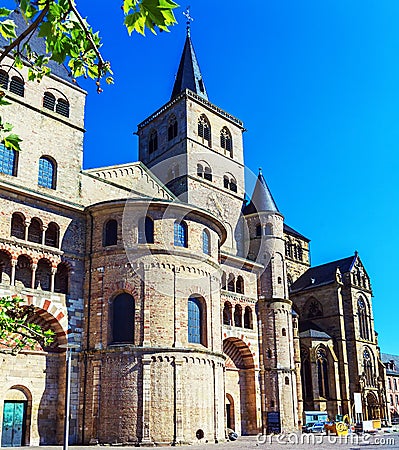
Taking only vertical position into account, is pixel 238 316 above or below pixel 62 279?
below

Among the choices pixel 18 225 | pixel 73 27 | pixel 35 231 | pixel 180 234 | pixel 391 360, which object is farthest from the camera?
pixel 391 360

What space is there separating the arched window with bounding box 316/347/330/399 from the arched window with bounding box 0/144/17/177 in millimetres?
38038

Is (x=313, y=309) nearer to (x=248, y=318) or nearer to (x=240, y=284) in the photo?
(x=248, y=318)

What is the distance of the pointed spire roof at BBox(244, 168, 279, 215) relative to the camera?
4846 cm

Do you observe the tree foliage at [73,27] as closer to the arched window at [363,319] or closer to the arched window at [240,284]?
the arched window at [240,284]

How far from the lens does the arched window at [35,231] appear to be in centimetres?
2864

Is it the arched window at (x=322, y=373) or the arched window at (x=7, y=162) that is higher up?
the arched window at (x=7, y=162)

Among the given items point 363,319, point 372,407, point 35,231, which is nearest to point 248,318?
point 35,231

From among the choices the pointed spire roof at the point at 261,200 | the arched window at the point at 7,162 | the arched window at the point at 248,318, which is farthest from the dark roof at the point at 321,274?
the arched window at the point at 7,162

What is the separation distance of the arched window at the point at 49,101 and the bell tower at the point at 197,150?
1604cm

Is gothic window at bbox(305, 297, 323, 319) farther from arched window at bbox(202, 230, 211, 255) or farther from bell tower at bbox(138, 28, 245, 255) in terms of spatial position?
arched window at bbox(202, 230, 211, 255)

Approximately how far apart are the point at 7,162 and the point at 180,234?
10.7 m

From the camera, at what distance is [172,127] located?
5375 centimetres

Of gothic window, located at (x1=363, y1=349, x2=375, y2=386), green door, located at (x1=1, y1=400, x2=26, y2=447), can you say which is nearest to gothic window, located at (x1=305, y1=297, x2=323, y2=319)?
gothic window, located at (x1=363, y1=349, x2=375, y2=386)
